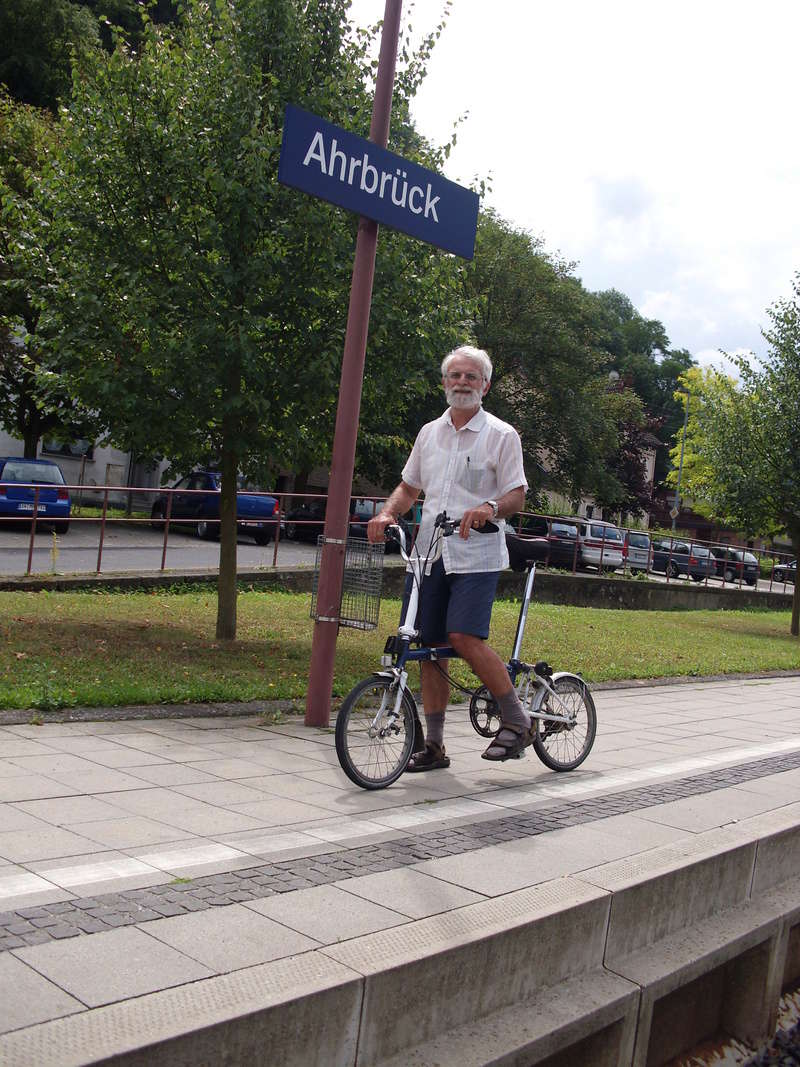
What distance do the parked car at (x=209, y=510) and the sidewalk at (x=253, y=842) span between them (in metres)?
12.8

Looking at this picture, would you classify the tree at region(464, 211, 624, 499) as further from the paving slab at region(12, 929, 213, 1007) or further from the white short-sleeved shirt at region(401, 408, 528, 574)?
the paving slab at region(12, 929, 213, 1007)

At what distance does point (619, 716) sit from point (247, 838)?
5599 mm

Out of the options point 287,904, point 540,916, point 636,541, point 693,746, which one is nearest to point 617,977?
point 540,916

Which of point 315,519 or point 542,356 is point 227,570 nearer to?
point 315,519

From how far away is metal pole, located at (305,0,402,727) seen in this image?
7.36 meters

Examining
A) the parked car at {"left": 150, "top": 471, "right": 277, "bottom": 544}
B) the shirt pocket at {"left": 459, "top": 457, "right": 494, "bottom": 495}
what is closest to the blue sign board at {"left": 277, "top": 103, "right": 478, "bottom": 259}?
the shirt pocket at {"left": 459, "top": 457, "right": 494, "bottom": 495}

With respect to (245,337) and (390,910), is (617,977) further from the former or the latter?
(245,337)

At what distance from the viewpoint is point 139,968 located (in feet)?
10.1

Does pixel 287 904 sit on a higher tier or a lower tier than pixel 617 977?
higher

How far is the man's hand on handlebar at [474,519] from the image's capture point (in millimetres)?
5668

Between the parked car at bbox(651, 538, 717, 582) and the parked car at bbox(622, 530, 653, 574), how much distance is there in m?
0.47

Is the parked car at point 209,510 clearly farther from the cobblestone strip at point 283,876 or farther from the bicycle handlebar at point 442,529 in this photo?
the cobblestone strip at point 283,876

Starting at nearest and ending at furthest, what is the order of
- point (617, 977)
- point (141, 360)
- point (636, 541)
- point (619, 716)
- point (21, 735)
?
point (617, 977)
point (21, 735)
point (619, 716)
point (141, 360)
point (636, 541)

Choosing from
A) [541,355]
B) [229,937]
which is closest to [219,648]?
[229,937]
